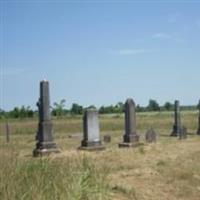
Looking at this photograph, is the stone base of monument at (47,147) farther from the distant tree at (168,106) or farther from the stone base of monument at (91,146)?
the distant tree at (168,106)

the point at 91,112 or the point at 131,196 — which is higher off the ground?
the point at 91,112

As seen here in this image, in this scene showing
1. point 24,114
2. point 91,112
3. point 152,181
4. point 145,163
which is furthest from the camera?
point 24,114

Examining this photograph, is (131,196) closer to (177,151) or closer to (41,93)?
(177,151)

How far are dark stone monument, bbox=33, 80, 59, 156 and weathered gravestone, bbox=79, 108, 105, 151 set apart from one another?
1.35 meters

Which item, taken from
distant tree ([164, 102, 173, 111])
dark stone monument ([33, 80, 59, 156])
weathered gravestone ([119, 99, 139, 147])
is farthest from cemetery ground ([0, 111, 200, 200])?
distant tree ([164, 102, 173, 111])

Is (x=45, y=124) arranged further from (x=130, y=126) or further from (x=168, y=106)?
(x=168, y=106)

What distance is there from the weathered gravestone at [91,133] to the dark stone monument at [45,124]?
1.35 m

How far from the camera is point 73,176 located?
7973 mm

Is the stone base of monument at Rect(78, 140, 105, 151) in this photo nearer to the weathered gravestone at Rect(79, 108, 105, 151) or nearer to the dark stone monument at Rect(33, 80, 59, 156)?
the weathered gravestone at Rect(79, 108, 105, 151)

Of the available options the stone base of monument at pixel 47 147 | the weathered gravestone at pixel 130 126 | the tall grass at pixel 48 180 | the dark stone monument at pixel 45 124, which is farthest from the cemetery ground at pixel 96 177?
the weathered gravestone at pixel 130 126

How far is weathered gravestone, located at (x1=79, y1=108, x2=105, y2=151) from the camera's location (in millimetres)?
19938

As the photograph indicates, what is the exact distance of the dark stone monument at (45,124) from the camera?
18.8m

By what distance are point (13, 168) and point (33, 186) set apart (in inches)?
22.1

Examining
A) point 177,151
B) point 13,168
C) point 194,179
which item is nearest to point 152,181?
point 194,179
